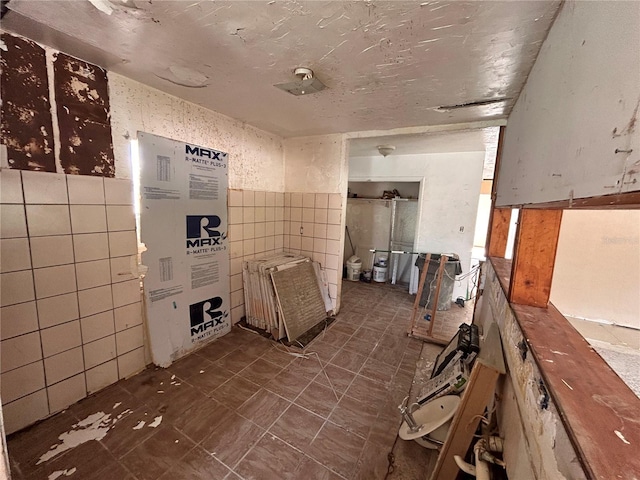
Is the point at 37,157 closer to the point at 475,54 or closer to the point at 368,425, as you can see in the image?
the point at 475,54

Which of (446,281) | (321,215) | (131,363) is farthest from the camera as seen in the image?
(446,281)

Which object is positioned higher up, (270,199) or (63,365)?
(270,199)

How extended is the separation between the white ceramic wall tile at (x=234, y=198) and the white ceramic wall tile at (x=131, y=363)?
1.41 m

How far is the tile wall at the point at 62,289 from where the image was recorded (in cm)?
133

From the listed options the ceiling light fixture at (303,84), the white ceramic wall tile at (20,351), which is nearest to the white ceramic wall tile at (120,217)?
the white ceramic wall tile at (20,351)

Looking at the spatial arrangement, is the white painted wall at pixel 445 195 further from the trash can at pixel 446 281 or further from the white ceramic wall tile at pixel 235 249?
the white ceramic wall tile at pixel 235 249

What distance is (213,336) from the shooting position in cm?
239

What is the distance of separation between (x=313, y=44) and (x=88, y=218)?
1668mm

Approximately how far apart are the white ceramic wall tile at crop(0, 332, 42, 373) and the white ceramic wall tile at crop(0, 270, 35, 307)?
0.21 meters

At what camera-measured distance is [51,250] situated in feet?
4.70

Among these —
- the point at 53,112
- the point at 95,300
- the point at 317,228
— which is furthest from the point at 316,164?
the point at 95,300

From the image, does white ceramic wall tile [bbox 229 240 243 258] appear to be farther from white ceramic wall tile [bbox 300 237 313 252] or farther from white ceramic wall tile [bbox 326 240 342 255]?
white ceramic wall tile [bbox 326 240 342 255]

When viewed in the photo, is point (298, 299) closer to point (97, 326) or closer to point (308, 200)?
point (308, 200)

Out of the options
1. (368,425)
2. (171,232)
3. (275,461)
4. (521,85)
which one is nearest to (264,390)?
(275,461)
